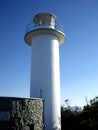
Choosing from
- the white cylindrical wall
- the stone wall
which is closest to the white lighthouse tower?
the white cylindrical wall

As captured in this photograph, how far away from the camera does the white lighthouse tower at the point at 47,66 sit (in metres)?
20.2

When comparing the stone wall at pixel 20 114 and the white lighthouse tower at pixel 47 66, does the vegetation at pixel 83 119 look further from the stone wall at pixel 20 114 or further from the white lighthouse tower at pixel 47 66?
the stone wall at pixel 20 114

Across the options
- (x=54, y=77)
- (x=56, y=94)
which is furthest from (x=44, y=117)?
(x=54, y=77)

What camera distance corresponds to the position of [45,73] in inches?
821

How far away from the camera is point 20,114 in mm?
16984

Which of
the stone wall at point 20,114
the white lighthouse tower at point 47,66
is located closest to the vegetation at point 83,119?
the white lighthouse tower at point 47,66

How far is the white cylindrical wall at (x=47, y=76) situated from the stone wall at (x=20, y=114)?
1434mm

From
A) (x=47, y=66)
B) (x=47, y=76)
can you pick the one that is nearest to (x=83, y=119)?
(x=47, y=76)

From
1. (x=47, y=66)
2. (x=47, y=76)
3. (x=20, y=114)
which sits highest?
(x=47, y=66)

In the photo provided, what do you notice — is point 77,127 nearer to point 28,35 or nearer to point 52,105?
point 52,105

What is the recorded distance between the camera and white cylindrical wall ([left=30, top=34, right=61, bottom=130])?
66.1ft

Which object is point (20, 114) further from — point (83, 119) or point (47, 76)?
point (83, 119)

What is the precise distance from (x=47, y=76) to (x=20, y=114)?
542 centimetres

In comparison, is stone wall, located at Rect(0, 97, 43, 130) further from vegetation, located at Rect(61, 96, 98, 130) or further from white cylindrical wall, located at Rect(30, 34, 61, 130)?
vegetation, located at Rect(61, 96, 98, 130)
